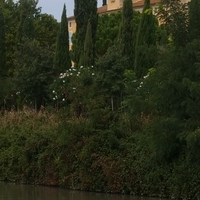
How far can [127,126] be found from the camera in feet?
83.7

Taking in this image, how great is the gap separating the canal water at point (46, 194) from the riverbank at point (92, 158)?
58 centimetres

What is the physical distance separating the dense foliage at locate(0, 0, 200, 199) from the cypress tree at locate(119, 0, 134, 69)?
2.17 m

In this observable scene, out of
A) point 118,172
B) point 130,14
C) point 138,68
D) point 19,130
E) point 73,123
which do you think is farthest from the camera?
point 130,14

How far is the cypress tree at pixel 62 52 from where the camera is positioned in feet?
141

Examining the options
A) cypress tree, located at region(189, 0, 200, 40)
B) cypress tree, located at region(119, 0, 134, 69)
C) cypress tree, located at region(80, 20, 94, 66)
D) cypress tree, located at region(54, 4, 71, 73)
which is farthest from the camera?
cypress tree, located at region(54, 4, 71, 73)

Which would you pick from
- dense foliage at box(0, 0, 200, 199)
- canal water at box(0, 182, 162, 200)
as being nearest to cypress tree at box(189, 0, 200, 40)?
dense foliage at box(0, 0, 200, 199)

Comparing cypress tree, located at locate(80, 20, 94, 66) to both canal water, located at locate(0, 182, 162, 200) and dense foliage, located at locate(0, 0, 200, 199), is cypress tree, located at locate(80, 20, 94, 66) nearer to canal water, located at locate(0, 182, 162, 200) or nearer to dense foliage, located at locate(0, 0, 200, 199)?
dense foliage, located at locate(0, 0, 200, 199)

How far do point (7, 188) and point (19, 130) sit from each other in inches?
175

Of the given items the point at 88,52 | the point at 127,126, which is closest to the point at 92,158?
the point at 127,126

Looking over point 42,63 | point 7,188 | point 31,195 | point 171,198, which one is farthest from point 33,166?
point 42,63

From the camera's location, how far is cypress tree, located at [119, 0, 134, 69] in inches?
1572

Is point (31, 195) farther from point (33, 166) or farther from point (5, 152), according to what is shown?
point (5, 152)

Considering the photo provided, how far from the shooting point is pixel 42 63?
40969 millimetres

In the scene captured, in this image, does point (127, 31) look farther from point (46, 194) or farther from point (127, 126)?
point (46, 194)
